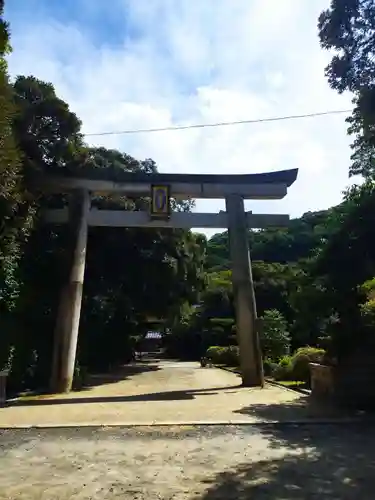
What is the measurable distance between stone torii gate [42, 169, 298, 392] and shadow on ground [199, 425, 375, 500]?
7.59 metres

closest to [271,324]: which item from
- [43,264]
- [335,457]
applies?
[43,264]

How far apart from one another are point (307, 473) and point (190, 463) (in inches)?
50.1

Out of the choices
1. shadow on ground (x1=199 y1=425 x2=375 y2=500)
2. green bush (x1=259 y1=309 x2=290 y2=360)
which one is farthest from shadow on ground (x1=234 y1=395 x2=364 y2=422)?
green bush (x1=259 y1=309 x2=290 y2=360)

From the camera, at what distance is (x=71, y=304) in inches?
554

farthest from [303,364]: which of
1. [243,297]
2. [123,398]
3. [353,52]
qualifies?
[353,52]

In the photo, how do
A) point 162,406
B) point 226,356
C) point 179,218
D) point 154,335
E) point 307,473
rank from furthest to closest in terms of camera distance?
point 154,335
point 226,356
point 179,218
point 162,406
point 307,473

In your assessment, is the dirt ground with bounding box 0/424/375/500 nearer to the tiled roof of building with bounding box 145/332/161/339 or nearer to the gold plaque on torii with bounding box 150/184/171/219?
the gold plaque on torii with bounding box 150/184/171/219

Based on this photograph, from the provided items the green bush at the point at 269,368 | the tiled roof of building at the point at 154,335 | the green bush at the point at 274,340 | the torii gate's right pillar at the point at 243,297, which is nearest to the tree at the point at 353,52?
the torii gate's right pillar at the point at 243,297

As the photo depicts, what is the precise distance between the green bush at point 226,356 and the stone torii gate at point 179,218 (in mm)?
10200

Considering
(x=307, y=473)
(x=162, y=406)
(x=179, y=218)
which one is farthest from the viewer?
(x=179, y=218)

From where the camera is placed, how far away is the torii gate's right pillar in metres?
14.7

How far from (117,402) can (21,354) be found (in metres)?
3.56

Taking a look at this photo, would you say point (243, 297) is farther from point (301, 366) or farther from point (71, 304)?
point (71, 304)

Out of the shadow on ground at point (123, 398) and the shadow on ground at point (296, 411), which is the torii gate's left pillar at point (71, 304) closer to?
the shadow on ground at point (123, 398)
